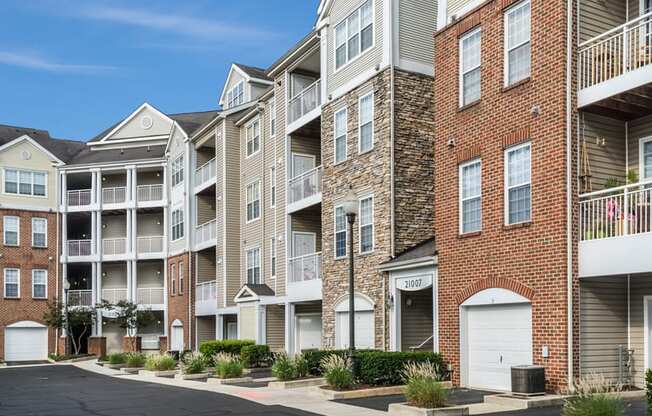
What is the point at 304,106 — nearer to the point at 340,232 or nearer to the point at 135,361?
the point at 340,232

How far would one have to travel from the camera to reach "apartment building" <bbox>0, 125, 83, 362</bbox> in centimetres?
4881

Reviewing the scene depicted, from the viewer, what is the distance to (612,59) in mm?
16641

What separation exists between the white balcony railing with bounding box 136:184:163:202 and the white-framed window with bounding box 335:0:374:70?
2656 centimetres

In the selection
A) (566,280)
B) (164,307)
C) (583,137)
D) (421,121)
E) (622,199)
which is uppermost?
(421,121)

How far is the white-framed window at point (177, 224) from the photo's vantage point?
4534cm

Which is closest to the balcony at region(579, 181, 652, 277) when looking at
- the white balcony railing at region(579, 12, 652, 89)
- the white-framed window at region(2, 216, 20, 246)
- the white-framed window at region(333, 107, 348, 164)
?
the white balcony railing at region(579, 12, 652, 89)

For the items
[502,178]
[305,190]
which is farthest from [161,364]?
[502,178]

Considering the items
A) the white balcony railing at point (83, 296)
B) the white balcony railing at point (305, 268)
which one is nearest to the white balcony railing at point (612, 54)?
the white balcony railing at point (305, 268)

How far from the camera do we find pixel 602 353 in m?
16.5

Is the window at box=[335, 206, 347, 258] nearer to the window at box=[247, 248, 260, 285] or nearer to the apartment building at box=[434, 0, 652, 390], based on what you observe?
the apartment building at box=[434, 0, 652, 390]

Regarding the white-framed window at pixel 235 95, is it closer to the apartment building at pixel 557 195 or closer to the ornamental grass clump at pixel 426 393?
the apartment building at pixel 557 195

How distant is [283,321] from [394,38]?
1492cm

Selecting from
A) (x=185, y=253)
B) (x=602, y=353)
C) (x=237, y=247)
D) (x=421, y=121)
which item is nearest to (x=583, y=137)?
(x=602, y=353)

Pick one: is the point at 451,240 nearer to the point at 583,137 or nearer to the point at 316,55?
the point at 583,137
